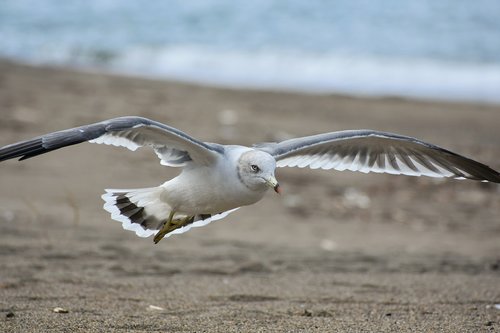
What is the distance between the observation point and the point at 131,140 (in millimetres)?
5504

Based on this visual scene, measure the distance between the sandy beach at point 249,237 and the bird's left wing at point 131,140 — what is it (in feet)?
3.09

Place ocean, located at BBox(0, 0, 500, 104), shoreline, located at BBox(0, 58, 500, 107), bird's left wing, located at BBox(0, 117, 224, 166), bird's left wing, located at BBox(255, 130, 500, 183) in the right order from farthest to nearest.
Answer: ocean, located at BBox(0, 0, 500, 104), shoreline, located at BBox(0, 58, 500, 107), bird's left wing, located at BBox(255, 130, 500, 183), bird's left wing, located at BBox(0, 117, 224, 166)

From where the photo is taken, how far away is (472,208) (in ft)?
31.6

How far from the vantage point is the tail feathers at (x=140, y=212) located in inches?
245

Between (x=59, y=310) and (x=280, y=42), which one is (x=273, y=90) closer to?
(x=280, y=42)

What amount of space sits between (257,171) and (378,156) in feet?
4.67

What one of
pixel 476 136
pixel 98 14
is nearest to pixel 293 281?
pixel 476 136

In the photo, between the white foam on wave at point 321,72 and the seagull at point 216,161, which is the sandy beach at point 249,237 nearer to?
the seagull at point 216,161

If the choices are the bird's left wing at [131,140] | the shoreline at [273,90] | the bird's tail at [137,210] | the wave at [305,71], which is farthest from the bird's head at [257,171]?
the wave at [305,71]

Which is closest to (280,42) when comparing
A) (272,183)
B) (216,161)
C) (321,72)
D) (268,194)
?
(321,72)

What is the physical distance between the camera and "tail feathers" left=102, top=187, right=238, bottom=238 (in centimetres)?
622

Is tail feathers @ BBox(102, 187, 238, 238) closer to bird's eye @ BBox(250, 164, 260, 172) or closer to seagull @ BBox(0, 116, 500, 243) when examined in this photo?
seagull @ BBox(0, 116, 500, 243)

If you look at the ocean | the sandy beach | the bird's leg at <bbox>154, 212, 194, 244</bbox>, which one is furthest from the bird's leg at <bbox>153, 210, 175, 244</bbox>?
the ocean

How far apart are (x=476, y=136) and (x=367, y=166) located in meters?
6.31
